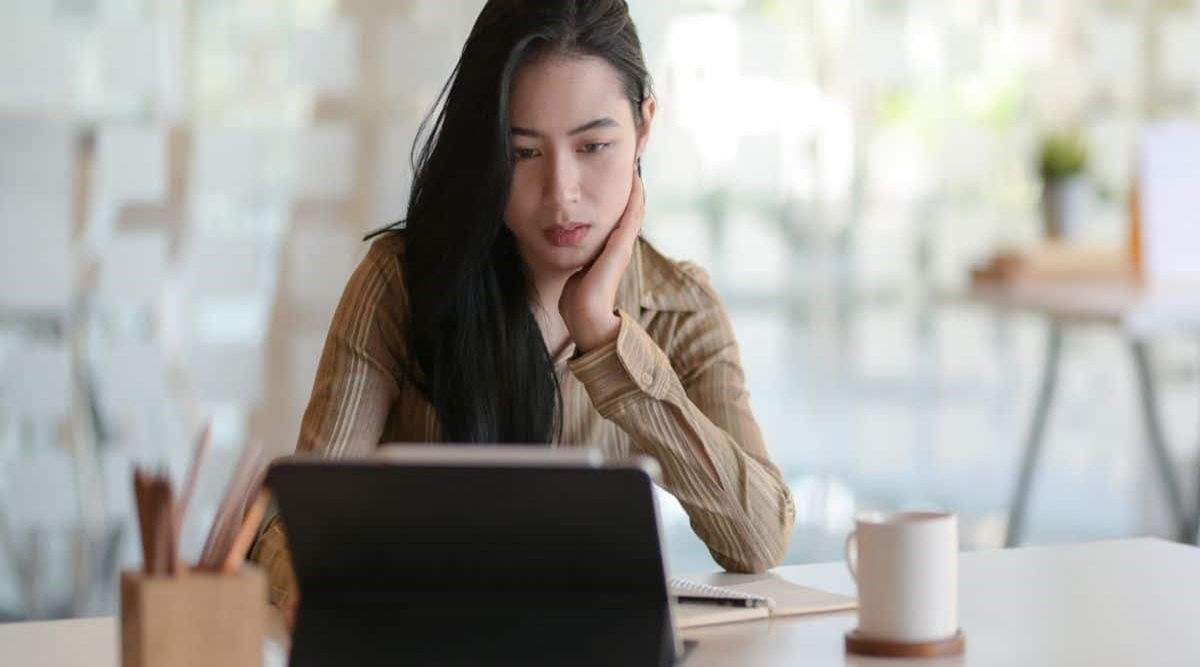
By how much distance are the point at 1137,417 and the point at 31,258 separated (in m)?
3.02

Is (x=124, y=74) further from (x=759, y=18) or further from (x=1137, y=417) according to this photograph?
(x=1137, y=417)

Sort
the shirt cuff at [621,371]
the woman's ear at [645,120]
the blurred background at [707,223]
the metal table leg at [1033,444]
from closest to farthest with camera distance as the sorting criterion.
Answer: the shirt cuff at [621,371], the woman's ear at [645,120], the blurred background at [707,223], the metal table leg at [1033,444]

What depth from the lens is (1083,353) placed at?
4930 millimetres

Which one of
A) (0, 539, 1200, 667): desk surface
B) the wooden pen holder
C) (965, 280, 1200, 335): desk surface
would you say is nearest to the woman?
(0, 539, 1200, 667): desk surface

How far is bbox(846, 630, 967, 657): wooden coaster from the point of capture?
4.08 feet

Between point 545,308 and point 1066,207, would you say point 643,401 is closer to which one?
point 545,308

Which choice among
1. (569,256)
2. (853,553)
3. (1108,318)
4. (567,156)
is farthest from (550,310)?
(1108,318)

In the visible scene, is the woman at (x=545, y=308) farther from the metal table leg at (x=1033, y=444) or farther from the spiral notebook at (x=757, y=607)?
the metal table leg at (x=1033, y=444)

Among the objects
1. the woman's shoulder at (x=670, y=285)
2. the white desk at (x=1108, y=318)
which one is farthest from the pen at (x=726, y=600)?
the white desk at (x=1108, y=318)


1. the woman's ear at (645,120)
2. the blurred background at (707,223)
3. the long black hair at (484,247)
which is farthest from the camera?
the blurred background at (707,223)

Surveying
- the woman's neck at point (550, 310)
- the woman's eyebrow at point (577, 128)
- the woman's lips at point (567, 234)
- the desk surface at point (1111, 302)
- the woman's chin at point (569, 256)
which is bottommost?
the desk surface at point (1111, 302)

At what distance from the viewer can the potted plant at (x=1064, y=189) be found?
4.25 meters

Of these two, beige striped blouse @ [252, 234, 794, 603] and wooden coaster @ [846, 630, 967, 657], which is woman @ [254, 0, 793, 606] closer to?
beige striped blouse @ [252, 234, 794, 603]

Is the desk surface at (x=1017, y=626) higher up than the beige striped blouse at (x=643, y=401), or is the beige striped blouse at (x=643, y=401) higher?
the beige striped blouse at (x=643, y=401)
